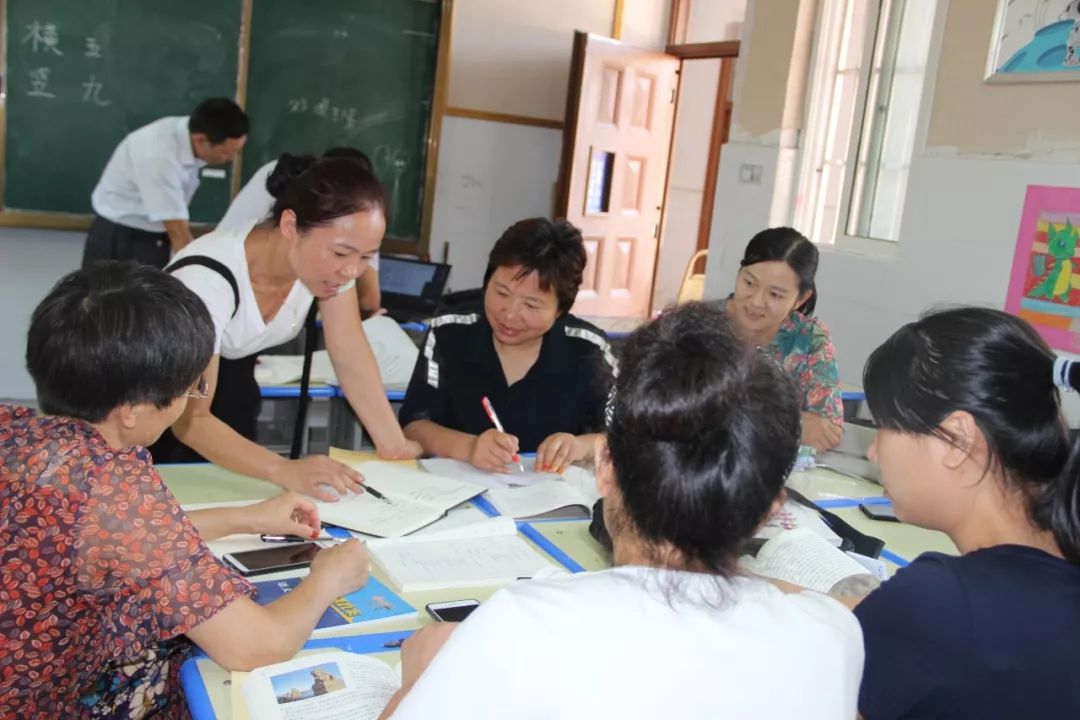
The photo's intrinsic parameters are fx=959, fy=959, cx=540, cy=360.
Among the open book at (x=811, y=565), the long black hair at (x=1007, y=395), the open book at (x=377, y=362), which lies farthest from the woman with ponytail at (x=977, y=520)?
the open book at (x=377, y=362)

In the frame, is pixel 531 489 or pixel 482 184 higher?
pixel 482 184

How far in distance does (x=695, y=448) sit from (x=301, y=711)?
2.03 ft

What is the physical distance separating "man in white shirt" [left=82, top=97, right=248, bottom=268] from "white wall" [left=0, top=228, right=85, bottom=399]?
1.56 ft

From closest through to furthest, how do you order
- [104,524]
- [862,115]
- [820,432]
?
[104,524]
[820,432]
[862,115]

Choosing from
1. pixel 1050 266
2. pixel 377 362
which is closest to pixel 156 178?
pixel 377 362

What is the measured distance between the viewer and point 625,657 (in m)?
0.81

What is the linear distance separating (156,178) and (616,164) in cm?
278

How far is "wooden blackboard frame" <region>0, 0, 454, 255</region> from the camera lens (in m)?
4.27

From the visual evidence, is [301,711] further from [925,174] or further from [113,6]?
[113,6]

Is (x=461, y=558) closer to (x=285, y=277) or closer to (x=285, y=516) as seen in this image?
(x=285, y=516)

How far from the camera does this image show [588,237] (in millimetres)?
5941

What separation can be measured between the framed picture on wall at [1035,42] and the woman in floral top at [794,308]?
1.50 meters

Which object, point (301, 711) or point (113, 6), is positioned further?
point (113, 6)

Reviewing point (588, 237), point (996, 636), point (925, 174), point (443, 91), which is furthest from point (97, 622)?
point (588, 237)
